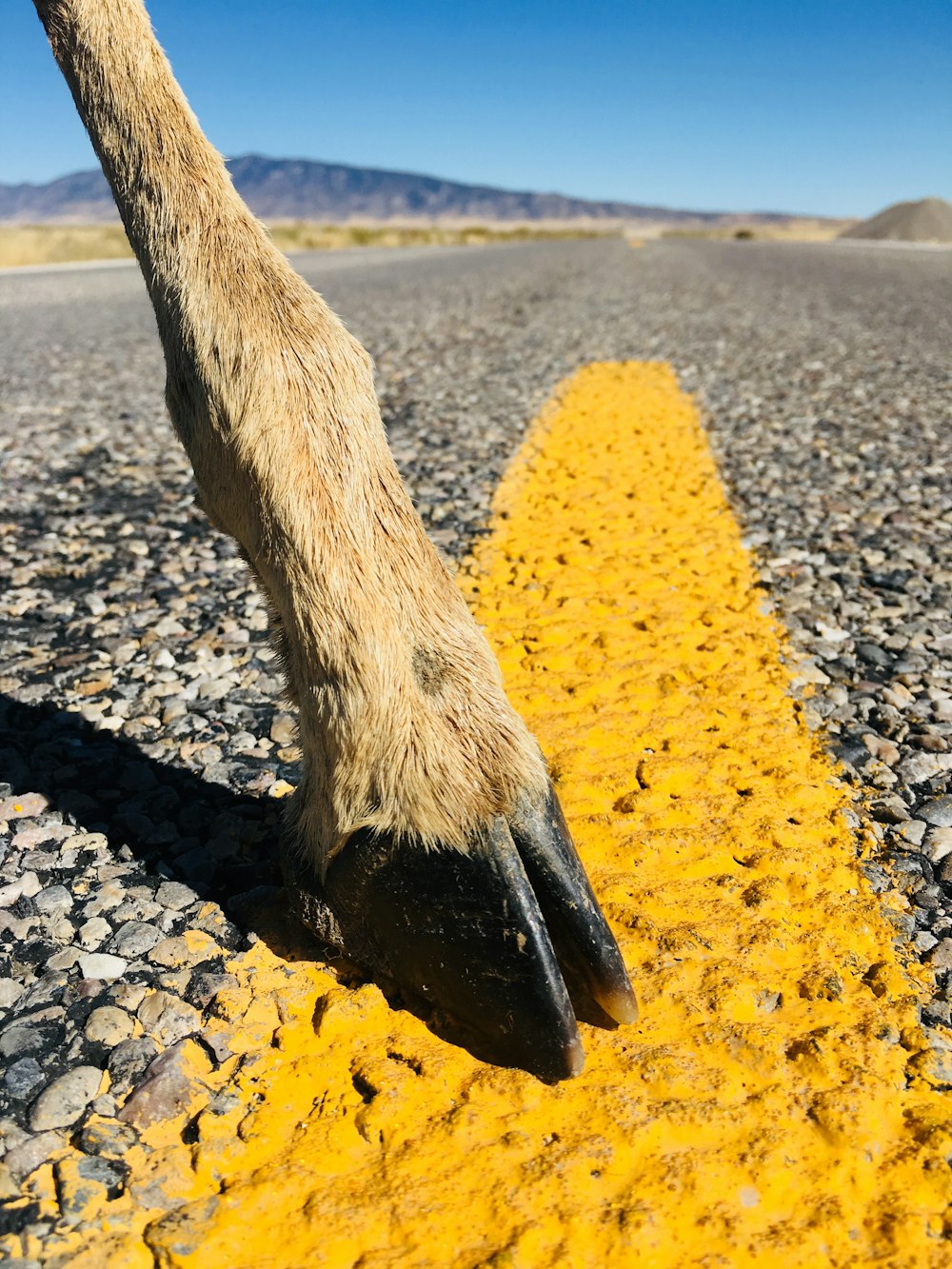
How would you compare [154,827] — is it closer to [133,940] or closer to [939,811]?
[133,940]

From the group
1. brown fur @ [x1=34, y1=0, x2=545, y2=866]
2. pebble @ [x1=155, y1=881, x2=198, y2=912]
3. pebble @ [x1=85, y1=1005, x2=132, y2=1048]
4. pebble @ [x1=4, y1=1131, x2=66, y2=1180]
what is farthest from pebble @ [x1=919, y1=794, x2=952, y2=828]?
pebble @ [x1=4, y1=1131, x2=66, y2=1180]

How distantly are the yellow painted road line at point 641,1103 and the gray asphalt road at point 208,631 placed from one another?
0.68 feet

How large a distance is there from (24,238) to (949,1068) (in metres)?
47.2

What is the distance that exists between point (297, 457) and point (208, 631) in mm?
2873

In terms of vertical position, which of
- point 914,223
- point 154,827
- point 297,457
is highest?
point 914,223

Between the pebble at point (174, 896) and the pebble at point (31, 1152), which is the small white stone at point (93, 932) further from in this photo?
the pebble at point (31, 1152)

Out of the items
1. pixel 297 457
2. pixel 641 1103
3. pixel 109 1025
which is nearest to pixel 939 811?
pixel 641 1103

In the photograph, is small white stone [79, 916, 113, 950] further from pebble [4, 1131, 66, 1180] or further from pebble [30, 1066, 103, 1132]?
pebble [4, 1131, 66, 1180]

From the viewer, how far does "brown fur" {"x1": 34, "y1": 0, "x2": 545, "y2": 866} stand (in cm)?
183

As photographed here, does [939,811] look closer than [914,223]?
Yes

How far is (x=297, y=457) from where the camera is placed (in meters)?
1.84

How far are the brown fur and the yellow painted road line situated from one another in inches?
25.4

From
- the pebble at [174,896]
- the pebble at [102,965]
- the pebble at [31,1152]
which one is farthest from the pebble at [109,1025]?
the pebble at [174,896]

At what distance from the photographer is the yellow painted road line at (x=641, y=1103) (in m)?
1.77
